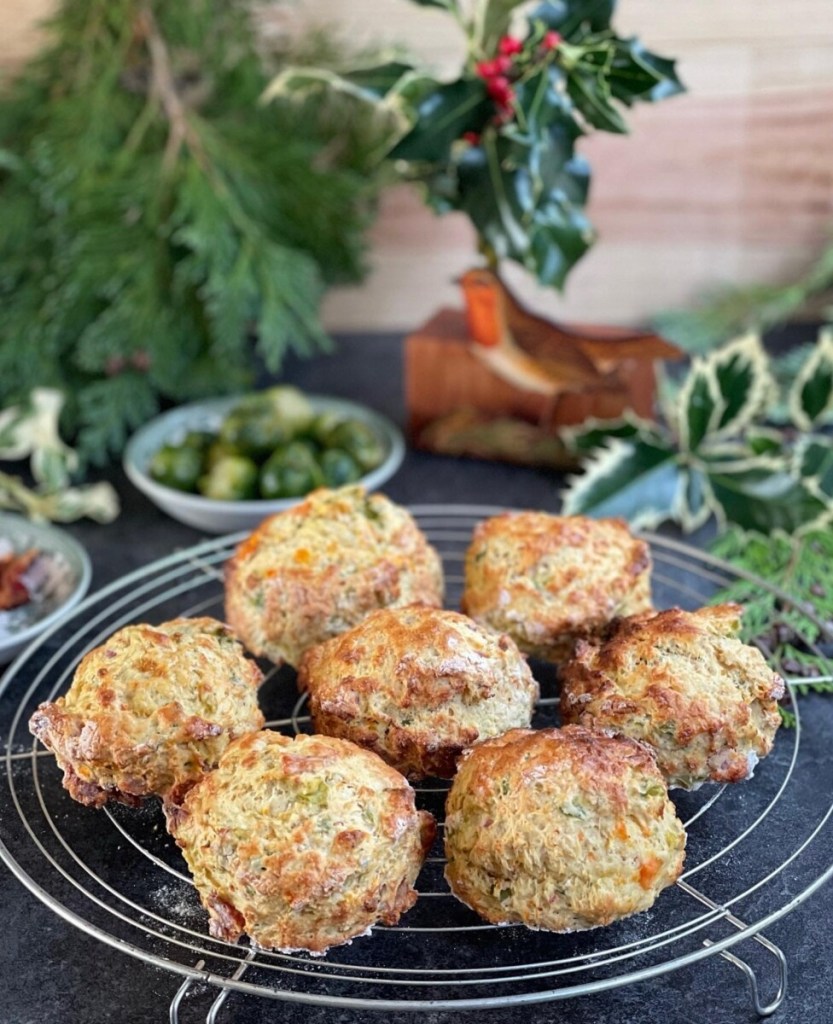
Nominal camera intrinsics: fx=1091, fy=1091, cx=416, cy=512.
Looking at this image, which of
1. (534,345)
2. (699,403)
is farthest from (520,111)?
(699,403)

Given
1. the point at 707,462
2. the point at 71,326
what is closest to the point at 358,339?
the point at 71,326

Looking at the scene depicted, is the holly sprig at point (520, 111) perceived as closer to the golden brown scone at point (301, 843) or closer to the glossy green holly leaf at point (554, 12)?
the glossy green holly leaf at point (554, 12)

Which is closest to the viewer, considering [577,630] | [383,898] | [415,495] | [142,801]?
[383,898]

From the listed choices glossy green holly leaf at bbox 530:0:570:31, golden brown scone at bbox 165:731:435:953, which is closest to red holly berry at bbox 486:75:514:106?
glossy green holly leaf at bbox 530:0:570:31

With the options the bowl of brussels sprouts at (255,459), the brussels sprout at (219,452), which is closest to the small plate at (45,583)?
the bowl of brussels sprouts at (255,459)

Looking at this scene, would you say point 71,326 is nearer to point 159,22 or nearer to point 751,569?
point 159,22

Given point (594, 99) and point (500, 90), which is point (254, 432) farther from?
point (594, 99)

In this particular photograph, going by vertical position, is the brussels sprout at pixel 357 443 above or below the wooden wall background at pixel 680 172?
below
